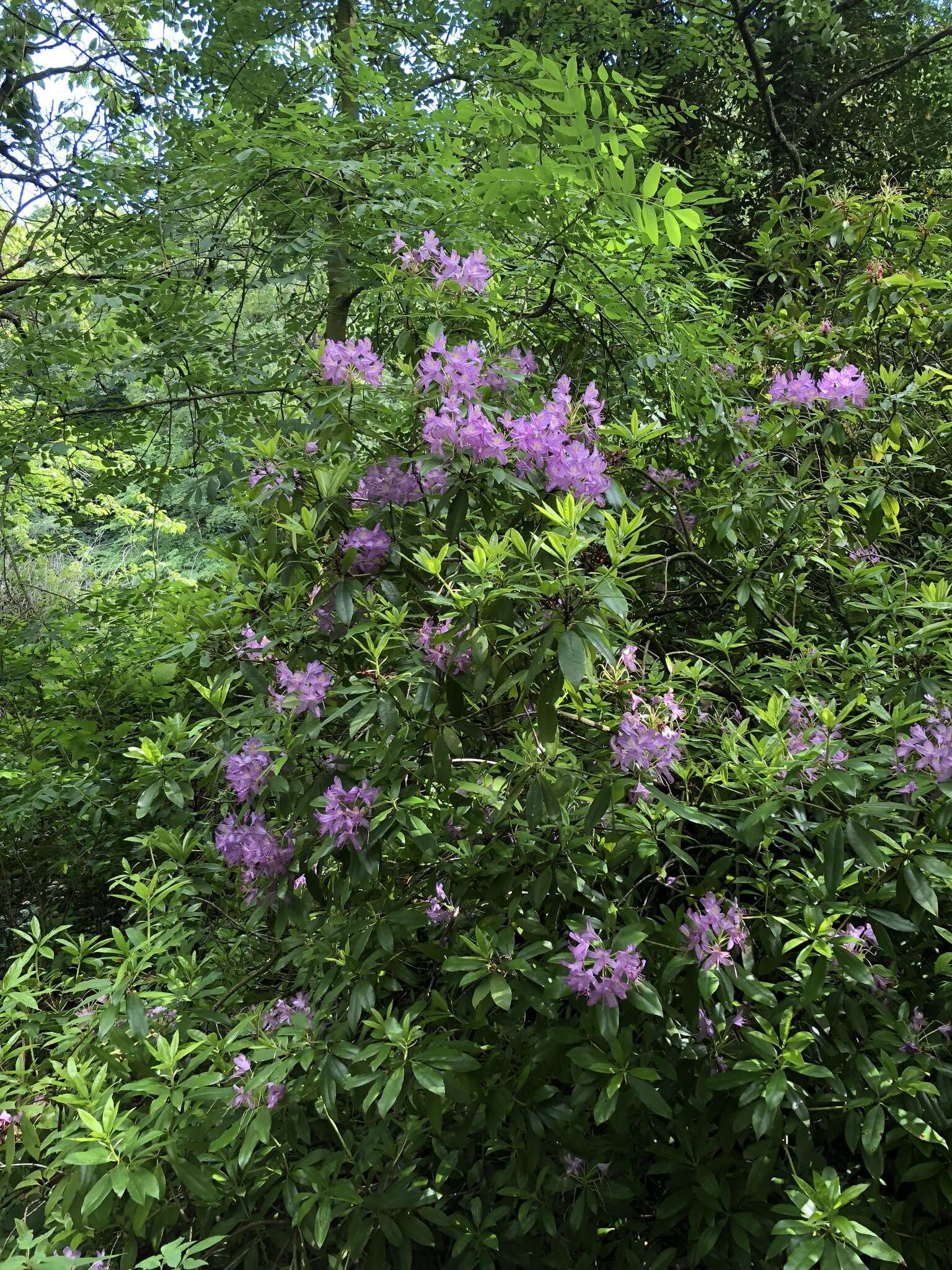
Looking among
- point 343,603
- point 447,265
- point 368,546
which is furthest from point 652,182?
point 343,603

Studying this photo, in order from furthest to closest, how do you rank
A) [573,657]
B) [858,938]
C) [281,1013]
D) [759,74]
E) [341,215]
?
[759,74]
[341,215]
[281,1013]
[858,938]
[573,657]

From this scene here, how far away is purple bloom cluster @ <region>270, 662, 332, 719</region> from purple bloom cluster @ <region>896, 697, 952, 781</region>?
3.40 ft

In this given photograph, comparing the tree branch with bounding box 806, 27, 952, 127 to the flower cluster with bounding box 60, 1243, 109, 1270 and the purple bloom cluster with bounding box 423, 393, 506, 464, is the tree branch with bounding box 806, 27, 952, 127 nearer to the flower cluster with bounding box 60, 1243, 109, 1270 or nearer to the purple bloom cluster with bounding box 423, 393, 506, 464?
the purple bloom cluster with bounding box 423, 393, 506, 464

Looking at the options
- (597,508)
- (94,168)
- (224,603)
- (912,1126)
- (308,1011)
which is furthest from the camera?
(94,168)

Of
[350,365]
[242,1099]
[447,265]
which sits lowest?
[242,1099]

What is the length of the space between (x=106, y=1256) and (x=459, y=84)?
6.19m

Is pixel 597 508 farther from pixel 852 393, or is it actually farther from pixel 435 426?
pixel 852 393

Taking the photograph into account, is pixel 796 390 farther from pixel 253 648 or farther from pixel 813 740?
pixel 253 648

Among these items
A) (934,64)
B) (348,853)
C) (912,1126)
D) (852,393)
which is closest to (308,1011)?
(348,853)

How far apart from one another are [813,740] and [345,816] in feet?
2.79

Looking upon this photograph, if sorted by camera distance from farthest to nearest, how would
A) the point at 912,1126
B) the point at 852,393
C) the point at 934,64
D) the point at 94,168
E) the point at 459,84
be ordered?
1. the point at 934,64
2. the point at 459,84
3. the point at 94,168
4. the point at 852,393
5. the point at 912,1126

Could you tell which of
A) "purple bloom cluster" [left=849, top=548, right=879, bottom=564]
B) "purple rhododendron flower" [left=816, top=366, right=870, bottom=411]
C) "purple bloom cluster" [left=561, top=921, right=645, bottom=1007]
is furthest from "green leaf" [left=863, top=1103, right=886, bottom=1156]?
"purple rhododendron flower" [left=816, top=366, right=870, bottom=411]

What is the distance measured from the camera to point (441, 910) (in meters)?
1.78

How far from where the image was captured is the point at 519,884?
163 centimetres
